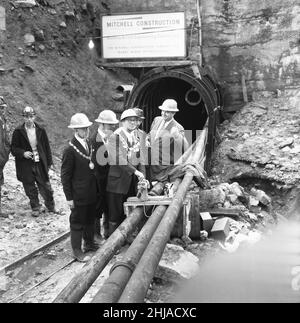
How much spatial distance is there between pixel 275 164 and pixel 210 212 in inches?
127

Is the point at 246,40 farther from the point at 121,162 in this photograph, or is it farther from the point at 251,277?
the point at 251,277

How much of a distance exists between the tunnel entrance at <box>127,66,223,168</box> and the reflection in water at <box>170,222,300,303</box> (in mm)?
4214

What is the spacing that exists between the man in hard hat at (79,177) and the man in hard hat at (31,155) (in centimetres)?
163

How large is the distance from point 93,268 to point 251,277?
265 centimetres

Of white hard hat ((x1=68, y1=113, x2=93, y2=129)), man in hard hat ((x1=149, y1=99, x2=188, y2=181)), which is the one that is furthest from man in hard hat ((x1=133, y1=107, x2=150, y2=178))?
white hard hat ((x1=68, y1=113, x2=93, y2=129))

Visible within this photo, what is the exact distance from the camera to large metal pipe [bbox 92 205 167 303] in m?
3.03

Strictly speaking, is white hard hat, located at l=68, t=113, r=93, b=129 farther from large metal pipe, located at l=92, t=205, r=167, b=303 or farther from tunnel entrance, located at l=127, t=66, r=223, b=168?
tunnel entrance, located at l=127, t=66, r=223, b=168

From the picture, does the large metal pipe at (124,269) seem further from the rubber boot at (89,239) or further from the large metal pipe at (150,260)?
the rubber boot at (89,239)

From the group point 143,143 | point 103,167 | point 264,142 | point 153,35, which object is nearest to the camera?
point 103,167

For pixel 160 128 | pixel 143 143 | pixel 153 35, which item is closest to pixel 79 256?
pixel 143 143

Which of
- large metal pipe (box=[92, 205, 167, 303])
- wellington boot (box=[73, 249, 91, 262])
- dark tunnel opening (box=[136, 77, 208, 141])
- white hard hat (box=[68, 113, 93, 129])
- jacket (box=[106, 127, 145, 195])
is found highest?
dark tunnel opening (box=[136, 77, 208, 141])

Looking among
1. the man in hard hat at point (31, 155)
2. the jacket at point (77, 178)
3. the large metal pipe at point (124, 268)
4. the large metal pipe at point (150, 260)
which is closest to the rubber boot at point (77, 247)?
the jacket at point (77, 178)

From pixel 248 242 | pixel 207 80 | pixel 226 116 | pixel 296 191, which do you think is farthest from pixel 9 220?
pixel 226 116

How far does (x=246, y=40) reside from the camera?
12125mm
